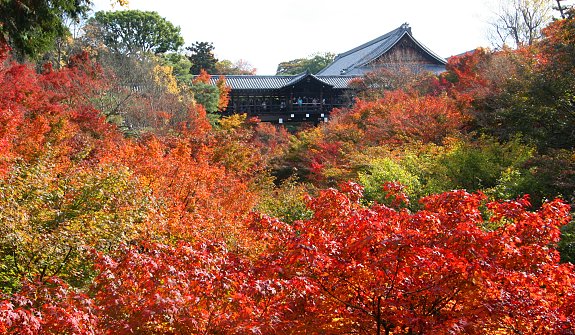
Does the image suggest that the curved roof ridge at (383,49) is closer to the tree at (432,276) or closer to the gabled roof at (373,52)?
the gabled roof at (373,52)

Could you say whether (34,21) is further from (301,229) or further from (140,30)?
(140,30)

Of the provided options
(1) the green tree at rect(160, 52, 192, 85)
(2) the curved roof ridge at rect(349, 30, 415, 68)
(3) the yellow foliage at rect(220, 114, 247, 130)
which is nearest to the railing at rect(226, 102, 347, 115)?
(3) the yellow foliage at rect(220, 114, 247, 130)

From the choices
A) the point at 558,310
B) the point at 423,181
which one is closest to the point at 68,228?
the point at 558,310

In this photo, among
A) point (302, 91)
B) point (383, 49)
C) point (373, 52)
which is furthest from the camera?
point (373, 52)

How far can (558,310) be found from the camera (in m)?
4.06

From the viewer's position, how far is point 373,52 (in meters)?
38.4

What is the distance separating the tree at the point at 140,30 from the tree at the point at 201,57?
7313mm

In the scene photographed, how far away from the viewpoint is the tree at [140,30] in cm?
3105

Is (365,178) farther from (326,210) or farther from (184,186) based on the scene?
(326,210)

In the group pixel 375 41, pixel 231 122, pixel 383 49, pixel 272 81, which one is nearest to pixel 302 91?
pixel 272 81

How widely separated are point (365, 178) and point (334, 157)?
5.65 m

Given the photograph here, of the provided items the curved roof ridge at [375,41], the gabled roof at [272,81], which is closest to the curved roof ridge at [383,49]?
the curved roof ridge at [375,41]

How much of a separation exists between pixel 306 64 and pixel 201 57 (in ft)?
61.7

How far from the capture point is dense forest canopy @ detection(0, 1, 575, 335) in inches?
154
